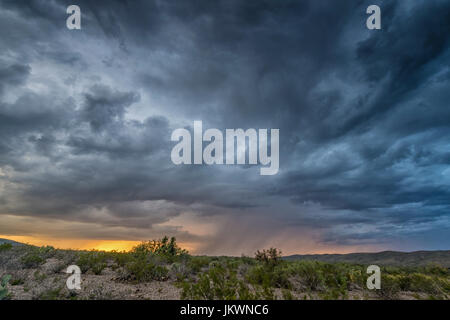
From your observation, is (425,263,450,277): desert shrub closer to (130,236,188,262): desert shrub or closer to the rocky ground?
the rocky ground

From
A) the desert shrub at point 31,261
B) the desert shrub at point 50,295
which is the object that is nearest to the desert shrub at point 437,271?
the desert shrub at point 50,295

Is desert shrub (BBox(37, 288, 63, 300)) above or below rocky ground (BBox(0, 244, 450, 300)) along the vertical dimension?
above

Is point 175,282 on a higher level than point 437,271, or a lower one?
higher

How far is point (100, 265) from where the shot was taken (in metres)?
14.5

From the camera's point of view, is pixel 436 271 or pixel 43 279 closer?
pixel 43 279

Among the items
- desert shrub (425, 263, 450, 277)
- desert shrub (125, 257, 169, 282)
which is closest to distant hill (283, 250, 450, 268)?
desert shrub (425, 263, 450, 277)

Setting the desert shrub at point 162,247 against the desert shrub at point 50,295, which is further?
the desert shrub at point 162,247

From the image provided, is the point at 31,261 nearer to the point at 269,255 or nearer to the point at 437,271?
the point at 269,255

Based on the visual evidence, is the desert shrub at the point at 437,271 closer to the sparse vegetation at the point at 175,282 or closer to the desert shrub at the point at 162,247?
the sparse vegetation at the point at 175,282

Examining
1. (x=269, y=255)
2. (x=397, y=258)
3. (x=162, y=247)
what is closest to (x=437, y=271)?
(x=269, y=255)

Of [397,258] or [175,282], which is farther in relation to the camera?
[397,258]
